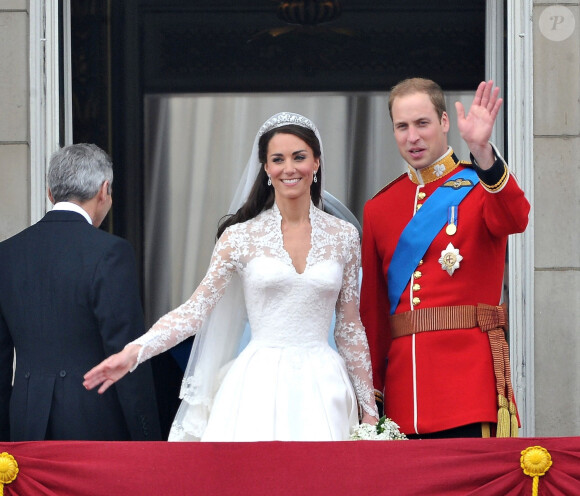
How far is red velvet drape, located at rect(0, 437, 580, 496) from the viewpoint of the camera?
3840 mm

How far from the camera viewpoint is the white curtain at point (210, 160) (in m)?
7.59

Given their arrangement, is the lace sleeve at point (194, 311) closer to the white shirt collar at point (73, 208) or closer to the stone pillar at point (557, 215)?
the white shirt collar at point (73, 208)

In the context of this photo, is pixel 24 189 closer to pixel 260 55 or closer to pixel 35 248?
pixel 35 248

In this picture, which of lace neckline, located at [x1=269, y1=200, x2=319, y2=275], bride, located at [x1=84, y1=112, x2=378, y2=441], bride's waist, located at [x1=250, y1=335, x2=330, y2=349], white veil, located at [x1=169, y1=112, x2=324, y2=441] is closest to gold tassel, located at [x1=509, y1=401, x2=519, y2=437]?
bride, located at [x1=84, y1=112, x2=378, y2=441]

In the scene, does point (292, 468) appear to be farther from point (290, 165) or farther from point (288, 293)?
point (290, 165)

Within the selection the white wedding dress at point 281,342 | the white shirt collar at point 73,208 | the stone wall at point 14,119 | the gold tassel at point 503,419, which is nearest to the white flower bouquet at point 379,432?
the white wedding dress at point 281,342

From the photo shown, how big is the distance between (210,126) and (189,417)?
3494 mm

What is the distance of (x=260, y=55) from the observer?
734 cm

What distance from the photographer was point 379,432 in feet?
13.8

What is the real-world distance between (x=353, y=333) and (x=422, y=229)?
43cm

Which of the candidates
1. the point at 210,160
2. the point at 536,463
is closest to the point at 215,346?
the point at 536,463

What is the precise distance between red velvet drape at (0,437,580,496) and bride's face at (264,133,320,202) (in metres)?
1.00

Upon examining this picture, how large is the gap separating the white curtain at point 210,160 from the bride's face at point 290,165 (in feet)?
9.84

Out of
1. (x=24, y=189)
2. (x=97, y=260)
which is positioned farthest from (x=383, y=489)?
(x=24, y=189)
